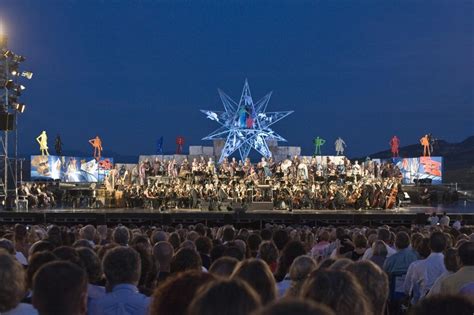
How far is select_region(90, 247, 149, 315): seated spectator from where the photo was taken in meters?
5.15

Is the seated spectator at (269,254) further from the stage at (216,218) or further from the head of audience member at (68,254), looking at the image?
the stage at (216,218)

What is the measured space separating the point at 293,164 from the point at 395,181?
451 centimetres

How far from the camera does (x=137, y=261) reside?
540 centimetres

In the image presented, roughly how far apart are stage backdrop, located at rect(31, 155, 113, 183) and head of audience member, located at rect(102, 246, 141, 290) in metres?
36.2

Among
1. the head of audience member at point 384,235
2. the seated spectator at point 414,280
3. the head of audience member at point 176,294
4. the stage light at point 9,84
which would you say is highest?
the stage light at point 9,84

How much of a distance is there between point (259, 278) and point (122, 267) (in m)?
1.57

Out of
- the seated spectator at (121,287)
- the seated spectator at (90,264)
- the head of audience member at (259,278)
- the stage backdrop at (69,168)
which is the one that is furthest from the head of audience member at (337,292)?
the stage backdrop at (69,168)

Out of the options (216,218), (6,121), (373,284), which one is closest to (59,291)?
(373,284)

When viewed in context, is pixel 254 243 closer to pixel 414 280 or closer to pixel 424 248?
pixel 424 248

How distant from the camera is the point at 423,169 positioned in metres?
45.2

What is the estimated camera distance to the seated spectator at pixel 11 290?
14.3ft

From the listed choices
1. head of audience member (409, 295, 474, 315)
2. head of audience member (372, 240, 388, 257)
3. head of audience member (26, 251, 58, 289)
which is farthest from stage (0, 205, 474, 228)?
head of audience member (409, 295, 474, 315)

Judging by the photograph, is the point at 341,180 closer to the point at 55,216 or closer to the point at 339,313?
the point at 55,216

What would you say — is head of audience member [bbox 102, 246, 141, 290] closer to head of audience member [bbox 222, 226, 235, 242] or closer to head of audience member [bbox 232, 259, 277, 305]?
head of audience member [bbox 232, 259, 277, 305]
